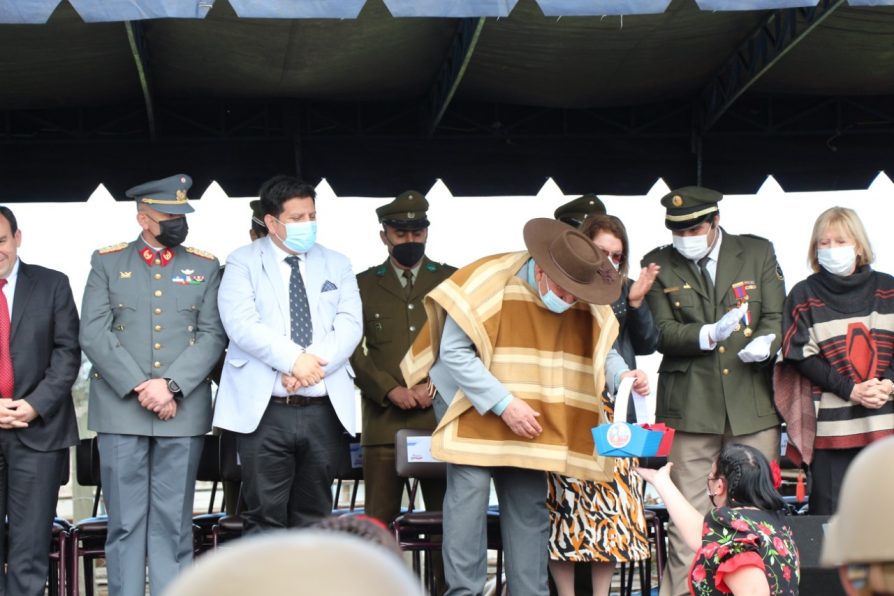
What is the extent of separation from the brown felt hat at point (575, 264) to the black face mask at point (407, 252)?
2.00 metres

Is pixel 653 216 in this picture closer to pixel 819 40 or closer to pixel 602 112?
pixel 602 112

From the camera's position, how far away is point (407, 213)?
7.41 metres

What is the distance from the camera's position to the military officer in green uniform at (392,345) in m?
7.21

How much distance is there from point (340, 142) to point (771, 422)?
3.80 meters

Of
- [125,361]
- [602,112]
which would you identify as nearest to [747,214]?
[602,112]

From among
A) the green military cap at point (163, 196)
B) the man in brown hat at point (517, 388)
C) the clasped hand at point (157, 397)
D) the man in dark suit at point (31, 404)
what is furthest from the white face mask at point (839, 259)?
the man in dark suit at point (31, 404)

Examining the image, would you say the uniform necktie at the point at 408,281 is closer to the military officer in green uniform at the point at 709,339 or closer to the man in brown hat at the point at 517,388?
the military officer in green uniform at the point at 709,339

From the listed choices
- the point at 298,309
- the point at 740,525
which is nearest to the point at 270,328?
the point at 298,309

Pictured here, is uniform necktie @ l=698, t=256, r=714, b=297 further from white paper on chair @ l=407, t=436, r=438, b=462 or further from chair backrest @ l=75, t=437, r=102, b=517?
chair backrest @ l=75, t=437, r=102, b=517

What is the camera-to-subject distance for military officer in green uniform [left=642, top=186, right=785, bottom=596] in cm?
652

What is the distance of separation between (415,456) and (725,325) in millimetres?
1688

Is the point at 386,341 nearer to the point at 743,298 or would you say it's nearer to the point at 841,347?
the point at 743,298

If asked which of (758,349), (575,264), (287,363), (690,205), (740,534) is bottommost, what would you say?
(740,534)

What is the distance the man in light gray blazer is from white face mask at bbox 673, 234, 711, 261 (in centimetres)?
172
